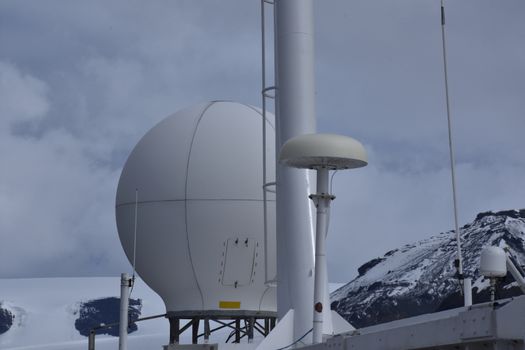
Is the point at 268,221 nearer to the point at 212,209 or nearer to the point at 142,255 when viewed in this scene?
the point at 212,209

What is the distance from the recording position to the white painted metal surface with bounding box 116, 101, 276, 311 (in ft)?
92.4

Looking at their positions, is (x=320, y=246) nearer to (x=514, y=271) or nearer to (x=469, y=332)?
(x=514, y=271)

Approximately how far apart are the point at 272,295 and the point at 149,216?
12.1 feet

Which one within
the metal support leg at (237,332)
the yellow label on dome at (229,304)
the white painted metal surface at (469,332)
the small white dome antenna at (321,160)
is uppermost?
the small white dome antenna at (321,160)

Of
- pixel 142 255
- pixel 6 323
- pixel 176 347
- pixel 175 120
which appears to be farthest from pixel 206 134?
pixel 6 323

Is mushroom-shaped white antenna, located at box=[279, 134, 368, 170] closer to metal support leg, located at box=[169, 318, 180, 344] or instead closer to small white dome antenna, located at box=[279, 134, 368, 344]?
small white dome antenna, located at box=[279, 134, 368, 344]

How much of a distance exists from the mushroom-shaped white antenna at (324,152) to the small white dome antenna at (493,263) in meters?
5.03

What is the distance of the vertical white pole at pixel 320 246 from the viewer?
63.0ft

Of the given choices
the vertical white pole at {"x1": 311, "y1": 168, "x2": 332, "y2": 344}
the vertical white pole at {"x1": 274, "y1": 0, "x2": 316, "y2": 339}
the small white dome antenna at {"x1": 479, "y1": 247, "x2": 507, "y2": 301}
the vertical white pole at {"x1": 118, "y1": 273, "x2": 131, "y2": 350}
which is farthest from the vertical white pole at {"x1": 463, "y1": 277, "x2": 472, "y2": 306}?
the vertical white pole at {"x1": 118, "y1": 273, "x2": 131, "y2": 350}

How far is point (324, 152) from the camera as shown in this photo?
18.3 m

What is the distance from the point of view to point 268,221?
28.4m

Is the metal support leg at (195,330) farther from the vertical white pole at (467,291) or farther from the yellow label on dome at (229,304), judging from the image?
the vertical white pole at (467,291)

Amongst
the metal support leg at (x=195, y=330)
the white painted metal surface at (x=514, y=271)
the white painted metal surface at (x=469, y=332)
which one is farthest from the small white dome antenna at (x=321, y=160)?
the metal support leg at (x=195, y=330)

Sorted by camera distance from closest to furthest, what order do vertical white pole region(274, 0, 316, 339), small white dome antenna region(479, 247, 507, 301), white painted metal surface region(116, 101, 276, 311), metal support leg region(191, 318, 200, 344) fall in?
small white dome antenna region(479, 247, 507, 301), vertical white pole region(274, 0, 316, 339), white painted metal surface region(116, 101, 276, 311), metal support leg region(191, 318, 200, 344)
